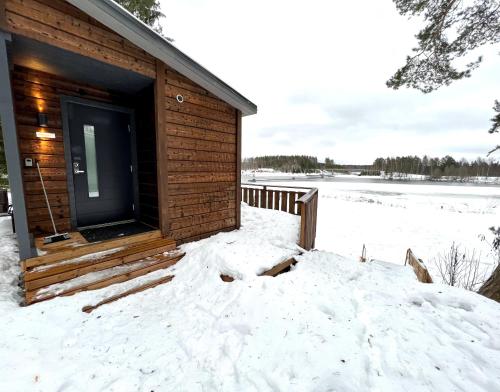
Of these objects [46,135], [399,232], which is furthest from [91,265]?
[399,232]

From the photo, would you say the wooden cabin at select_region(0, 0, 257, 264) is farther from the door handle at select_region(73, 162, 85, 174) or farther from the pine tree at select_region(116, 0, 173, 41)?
the pine tree at select_region(116, 0, 173, 41)

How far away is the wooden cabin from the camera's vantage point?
7.97 feet

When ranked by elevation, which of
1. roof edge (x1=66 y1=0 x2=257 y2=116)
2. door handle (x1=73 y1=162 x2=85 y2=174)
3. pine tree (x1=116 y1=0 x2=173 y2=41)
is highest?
pine tree (x1=116 y1=0 x2=173 y2=41)

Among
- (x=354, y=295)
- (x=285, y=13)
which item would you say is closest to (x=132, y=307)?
(x=354, y=295)

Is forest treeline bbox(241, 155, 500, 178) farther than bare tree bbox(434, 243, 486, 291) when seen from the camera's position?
Yes

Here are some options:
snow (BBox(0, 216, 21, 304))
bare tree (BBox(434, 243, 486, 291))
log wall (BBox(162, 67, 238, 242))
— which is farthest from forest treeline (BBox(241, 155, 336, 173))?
snow (BBox(0, 216, 21, 304))

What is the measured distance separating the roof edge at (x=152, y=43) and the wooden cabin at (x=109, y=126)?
0.04ft

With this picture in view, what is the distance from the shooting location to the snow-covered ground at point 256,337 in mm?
1367

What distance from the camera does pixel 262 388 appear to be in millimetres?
1330

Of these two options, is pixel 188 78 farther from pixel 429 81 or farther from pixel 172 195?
pixel 429 81

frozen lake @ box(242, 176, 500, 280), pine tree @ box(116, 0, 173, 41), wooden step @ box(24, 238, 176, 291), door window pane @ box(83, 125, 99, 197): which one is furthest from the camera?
pine tree @ box(116, 0, 173, 41)

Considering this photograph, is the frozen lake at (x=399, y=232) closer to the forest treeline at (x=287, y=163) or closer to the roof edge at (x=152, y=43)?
the roof edge at (x=152, y=43)

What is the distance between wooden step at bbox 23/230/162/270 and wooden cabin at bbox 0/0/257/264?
133 millimetres

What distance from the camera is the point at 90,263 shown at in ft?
8.41
